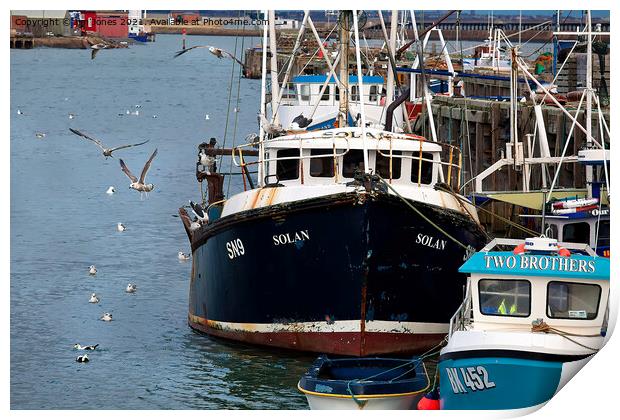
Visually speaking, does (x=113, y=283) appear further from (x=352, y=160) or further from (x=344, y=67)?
(x=352, y=160)

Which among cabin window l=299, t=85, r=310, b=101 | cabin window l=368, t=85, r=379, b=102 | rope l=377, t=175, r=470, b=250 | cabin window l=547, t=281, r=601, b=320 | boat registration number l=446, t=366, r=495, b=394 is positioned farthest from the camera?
cabin window l=299, t=85, r=310, b=101

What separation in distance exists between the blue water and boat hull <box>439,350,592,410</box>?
4142 mm

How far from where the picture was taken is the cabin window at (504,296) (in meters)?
18.8

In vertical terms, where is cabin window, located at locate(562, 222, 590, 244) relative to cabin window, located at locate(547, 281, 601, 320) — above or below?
above

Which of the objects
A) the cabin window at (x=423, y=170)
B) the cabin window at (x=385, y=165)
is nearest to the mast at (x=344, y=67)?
the cabin window at (x=385, y=165)

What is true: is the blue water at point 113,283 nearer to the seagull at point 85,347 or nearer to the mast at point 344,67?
the seagull at point 85,347

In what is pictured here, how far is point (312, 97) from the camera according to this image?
40.3 meters

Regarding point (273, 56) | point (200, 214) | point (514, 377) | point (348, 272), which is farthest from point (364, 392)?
point (273, 56)

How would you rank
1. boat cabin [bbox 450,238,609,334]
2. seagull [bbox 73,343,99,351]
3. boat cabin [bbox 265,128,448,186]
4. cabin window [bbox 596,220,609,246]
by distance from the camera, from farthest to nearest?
seagull [bbox 73,343,99,351]
cabin window [bbox 596,220,609,246]
boat cabin [bbox 265,128,448,186]
boat cabin [bbox 450,238,609,334]

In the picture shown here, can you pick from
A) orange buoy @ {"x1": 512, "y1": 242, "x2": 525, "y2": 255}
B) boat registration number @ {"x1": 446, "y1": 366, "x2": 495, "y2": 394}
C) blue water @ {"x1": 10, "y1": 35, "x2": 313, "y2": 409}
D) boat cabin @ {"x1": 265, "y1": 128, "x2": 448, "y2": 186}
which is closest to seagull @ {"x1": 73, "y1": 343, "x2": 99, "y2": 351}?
blue water @ {"x1": 10, "y1": 35, "x2": 313, "y2": 409}

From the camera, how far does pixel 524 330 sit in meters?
18.6

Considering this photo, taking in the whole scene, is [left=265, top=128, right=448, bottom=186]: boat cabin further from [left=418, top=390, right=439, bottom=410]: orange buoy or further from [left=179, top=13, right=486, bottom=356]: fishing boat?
[left=418, top=390, right=439, bottom=410]: orange buoy

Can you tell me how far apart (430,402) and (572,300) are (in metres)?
2.45

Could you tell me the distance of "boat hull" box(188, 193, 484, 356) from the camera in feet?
75.4
